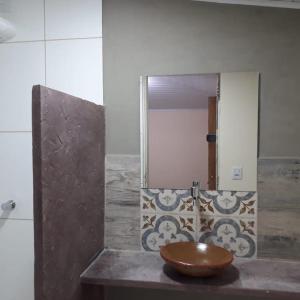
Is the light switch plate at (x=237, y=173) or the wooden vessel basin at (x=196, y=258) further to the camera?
the light switch plate at (x=237, y=173)

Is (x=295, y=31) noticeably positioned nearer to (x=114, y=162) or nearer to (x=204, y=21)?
(x=204, y=21)

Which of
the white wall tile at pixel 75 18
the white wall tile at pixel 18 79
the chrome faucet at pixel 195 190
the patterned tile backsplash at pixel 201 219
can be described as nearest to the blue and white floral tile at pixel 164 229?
the patterned tile backsplash at pixel 201 219

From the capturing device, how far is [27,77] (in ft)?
4.85

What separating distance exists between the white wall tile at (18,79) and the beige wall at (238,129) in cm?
91

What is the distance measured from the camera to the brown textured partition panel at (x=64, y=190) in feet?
2.94

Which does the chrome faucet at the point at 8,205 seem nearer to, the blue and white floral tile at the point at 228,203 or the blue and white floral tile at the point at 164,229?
the blue and white floral tile at the point at 164,229

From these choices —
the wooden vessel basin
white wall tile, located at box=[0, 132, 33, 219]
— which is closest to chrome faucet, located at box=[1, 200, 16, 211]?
white wall tile, located at box=[0, 132, 33, 219]

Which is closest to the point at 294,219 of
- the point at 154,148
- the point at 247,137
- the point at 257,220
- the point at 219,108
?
the point at 257,220

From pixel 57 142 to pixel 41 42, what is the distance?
748 millimetres

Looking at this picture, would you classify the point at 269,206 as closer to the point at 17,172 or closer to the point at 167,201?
the point at 167,201

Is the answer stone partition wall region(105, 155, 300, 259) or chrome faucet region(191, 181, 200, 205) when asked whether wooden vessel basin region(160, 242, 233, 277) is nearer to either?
stone partition wall region(105, 155, 300, 259)

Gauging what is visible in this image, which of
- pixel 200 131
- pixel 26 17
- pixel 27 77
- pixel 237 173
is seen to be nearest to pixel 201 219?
pixel 237 173

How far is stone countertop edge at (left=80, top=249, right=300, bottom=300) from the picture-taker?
1103 mm

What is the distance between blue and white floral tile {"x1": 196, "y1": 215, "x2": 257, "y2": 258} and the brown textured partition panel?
1.67 feet
